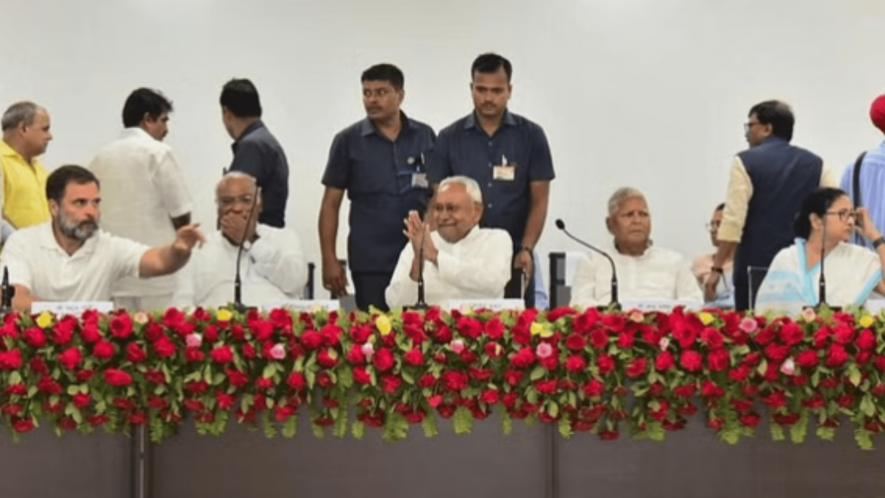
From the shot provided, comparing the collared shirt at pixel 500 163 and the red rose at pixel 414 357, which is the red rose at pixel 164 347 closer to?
the red rose at pixel 414 357

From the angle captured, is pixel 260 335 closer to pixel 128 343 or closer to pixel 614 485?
pixel 128 343

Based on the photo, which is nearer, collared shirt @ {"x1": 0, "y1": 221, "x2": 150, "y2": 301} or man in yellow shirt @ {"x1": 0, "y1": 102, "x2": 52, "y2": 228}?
collared shirt @ {"x1": 0, "y1": 221, "x2": 150, "y2": 301}

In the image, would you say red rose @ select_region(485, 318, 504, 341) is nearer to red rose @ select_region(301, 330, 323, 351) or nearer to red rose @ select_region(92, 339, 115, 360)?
red rose @ select_region(301, 330, 323, 351)

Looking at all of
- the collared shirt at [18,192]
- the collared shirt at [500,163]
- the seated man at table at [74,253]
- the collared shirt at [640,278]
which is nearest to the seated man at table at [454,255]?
the collared shirt at [640,278]

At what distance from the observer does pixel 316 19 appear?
6852 mm

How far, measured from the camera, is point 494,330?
3.35m

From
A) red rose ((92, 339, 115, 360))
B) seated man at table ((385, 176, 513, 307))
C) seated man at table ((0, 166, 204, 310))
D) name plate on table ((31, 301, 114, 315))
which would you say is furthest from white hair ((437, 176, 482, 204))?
red rose ((92, 339, 115, 360))

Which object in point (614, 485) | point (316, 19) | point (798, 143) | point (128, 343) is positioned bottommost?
point (614, 485)

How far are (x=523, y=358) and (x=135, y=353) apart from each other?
782 mm

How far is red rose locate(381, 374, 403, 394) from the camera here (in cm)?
331

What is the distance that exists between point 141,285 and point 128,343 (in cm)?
182

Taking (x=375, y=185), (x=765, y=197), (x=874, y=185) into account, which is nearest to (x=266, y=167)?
(x=375, y=185)

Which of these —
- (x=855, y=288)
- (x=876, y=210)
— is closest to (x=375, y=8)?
(x=876, y=210)

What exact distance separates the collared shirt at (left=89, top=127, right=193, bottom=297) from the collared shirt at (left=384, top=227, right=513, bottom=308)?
3.72 ft
